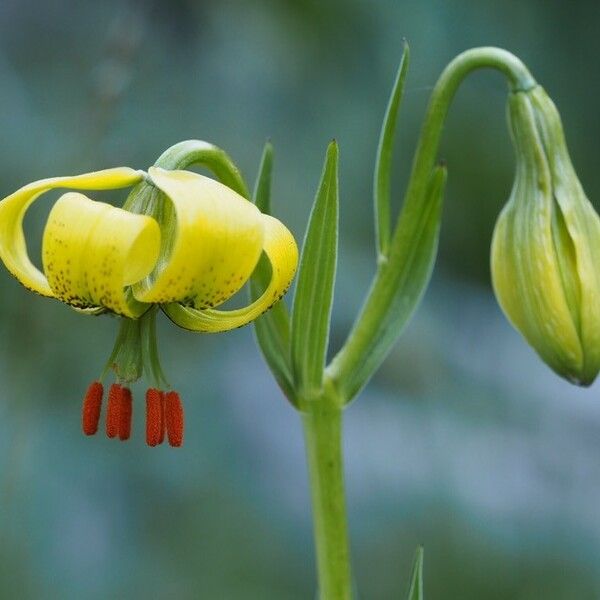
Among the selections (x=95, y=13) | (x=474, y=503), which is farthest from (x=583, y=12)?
(x=474, y=503)

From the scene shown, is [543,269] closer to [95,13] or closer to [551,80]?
[551,80]

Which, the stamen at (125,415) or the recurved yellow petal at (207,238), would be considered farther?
the stamen at (125,415)

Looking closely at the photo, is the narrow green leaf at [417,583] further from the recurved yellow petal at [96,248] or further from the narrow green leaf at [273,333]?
the recurved yellow petal at [96,248]

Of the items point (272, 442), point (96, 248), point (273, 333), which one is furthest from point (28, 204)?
point (272, 442)

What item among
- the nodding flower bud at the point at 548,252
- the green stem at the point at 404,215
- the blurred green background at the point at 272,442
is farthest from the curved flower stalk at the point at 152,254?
the blurred green background at the point at 272,442

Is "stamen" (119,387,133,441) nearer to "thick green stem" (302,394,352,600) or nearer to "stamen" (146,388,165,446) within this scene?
"stamen" (146,388,165,446)

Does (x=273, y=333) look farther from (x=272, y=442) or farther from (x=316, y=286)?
(x=272, y=442)

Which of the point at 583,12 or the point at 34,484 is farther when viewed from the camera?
the point at 583,12
